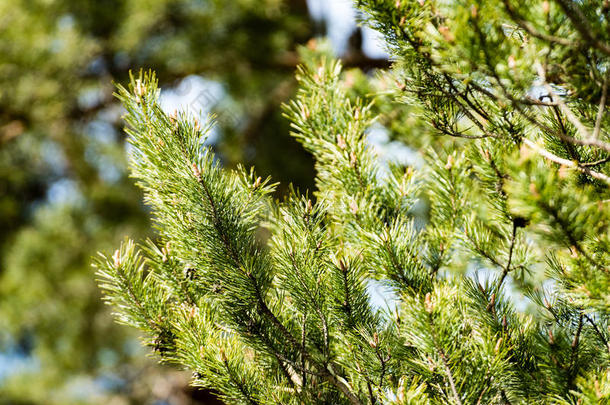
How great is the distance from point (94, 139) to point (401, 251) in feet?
10.6

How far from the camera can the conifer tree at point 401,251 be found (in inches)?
23.9

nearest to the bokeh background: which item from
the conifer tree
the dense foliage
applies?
the dense foliage

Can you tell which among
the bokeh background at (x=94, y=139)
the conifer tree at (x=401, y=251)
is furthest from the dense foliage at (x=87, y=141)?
the conifer tree at (x=401, y=251)

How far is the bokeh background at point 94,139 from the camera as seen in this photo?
8.05 ft

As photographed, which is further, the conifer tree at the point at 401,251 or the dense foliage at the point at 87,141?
the dense foliage at the point at 87,141

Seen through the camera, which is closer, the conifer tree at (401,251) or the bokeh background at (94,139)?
the conifer tree at (401,251)

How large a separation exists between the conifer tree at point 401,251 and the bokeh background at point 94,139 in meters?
1.26

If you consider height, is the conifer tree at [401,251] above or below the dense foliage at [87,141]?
below

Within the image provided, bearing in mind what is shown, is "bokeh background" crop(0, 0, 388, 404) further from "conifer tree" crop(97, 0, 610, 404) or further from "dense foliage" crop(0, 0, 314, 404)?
"conifer tree" crop(97, 0, 610, 404)

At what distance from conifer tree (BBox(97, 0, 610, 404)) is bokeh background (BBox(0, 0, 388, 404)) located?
49.8 inches

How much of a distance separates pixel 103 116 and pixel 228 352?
2588 millimetres

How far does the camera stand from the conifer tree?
0.61 meters

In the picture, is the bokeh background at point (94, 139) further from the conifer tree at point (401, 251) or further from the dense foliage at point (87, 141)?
the conifer tree at point (401, 251)

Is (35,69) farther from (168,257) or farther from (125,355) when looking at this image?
(125,355)
